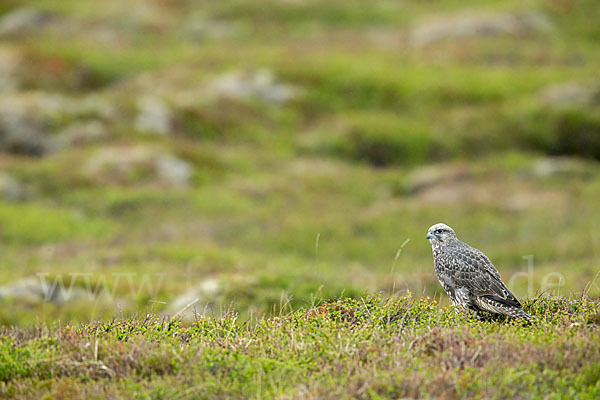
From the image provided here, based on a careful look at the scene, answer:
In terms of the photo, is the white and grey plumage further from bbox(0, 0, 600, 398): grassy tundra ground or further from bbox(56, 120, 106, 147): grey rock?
bbox(56, 120, 106, 147): grey rock

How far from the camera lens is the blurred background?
22156 millimetres

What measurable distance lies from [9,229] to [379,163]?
2250 centimetres

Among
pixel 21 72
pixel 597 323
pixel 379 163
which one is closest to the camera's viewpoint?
pixel 597 323

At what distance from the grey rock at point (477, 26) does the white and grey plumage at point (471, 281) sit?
5706cm

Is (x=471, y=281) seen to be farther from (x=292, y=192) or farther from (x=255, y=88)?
(x=255, y=88)

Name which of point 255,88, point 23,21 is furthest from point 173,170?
point 23,21

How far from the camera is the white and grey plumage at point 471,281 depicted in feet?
30.7

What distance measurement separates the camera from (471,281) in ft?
32.0

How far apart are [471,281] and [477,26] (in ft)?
201

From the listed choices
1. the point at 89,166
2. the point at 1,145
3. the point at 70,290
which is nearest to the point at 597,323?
the point at 70,290

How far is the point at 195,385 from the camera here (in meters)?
7.22

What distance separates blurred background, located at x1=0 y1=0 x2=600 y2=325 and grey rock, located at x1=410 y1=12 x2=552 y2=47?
0.28 metres

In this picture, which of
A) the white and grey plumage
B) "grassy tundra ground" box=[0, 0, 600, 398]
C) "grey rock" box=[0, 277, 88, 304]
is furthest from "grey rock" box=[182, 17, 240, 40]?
the white and grey plumage

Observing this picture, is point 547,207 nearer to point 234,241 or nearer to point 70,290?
point 234,241
